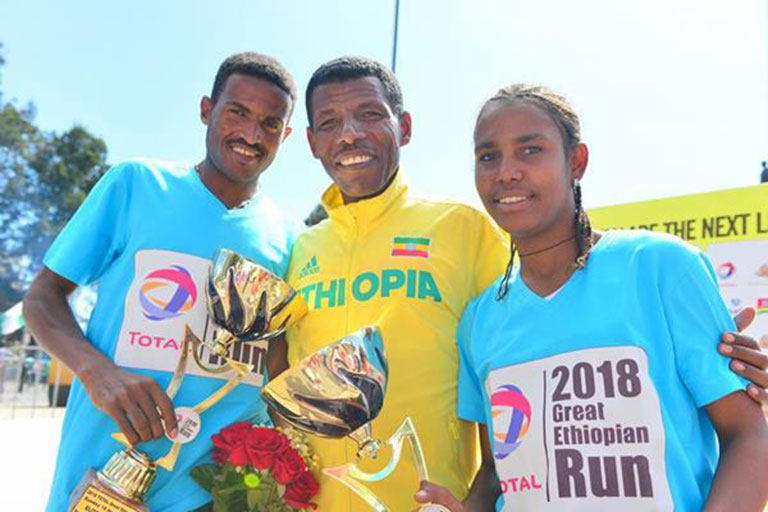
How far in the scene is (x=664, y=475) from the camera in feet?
4.98

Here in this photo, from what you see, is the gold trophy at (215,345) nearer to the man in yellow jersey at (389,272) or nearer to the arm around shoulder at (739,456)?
the man in yellow jersey at (389,272)

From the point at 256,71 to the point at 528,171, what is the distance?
1.15 metres

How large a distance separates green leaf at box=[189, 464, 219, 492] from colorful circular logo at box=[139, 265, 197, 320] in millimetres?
503

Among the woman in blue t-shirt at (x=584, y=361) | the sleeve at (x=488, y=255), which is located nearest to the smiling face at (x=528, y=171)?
the woman in blue t-shirt at (x=584, y=361)

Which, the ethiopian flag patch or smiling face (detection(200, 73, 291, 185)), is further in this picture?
smiling face (detection(200, 73, 291, 185))

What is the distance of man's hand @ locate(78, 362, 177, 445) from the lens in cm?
190

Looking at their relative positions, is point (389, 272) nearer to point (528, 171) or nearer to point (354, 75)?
point (528, 171)

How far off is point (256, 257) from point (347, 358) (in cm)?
→ 92

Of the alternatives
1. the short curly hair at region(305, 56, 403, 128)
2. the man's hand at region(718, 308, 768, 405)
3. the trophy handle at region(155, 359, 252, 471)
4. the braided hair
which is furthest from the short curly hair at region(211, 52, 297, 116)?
the man's hand at region(718, 308, 768, 405)

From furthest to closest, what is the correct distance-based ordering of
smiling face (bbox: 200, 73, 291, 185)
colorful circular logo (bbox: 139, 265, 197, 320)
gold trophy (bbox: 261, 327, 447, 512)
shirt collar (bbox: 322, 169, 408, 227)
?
smiling face (bbox: 200, 73, 291, 185)
shirt collar (bbox: 322, 169, 408, 227)
colorful circular logo (bbox: 139, 265, 197, 320)
gold trophy (bbox: 261, 327, 447, 512)

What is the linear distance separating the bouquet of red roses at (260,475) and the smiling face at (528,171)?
0.91m

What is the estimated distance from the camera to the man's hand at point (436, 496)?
5.07 feet

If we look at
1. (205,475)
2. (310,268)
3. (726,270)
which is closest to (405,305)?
(310,268)

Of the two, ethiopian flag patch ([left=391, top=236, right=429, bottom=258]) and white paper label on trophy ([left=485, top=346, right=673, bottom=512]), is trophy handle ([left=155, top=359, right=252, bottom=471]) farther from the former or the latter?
white paper label on trophy ([left=485, top=346, right=673, bottom=512])
